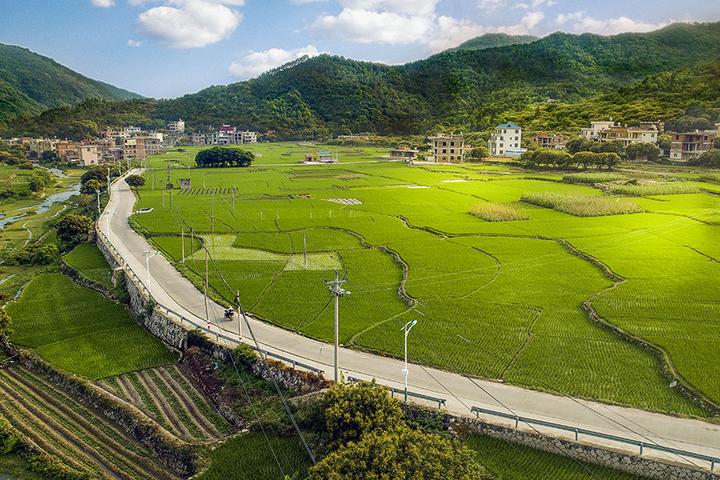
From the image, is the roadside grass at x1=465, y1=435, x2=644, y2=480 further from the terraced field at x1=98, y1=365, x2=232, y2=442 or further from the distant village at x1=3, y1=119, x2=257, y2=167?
the distant village at x1=3, y1=119, x2=257, y2=167

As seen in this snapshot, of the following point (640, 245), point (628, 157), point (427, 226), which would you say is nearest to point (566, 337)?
point (640, 245)

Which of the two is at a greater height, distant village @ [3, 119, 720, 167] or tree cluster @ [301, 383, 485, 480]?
distant village @ [3, 119, 720, 167]

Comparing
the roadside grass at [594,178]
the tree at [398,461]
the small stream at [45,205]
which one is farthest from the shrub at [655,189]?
the small stream at [45,205]

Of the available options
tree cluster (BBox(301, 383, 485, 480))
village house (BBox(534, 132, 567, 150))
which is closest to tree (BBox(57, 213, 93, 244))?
tree cluster (BBox(301, 383, 485, 480))

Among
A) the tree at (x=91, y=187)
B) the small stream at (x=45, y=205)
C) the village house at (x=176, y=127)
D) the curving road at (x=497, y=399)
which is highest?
the village house at (x=176, y=127)

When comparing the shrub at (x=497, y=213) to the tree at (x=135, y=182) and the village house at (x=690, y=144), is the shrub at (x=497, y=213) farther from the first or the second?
the tree at (x=135, y=182)

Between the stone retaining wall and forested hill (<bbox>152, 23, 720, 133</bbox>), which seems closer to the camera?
the stone retaining wall

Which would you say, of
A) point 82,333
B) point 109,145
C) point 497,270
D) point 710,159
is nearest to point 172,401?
point 82,333

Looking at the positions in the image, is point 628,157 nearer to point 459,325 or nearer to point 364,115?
point 459,325
